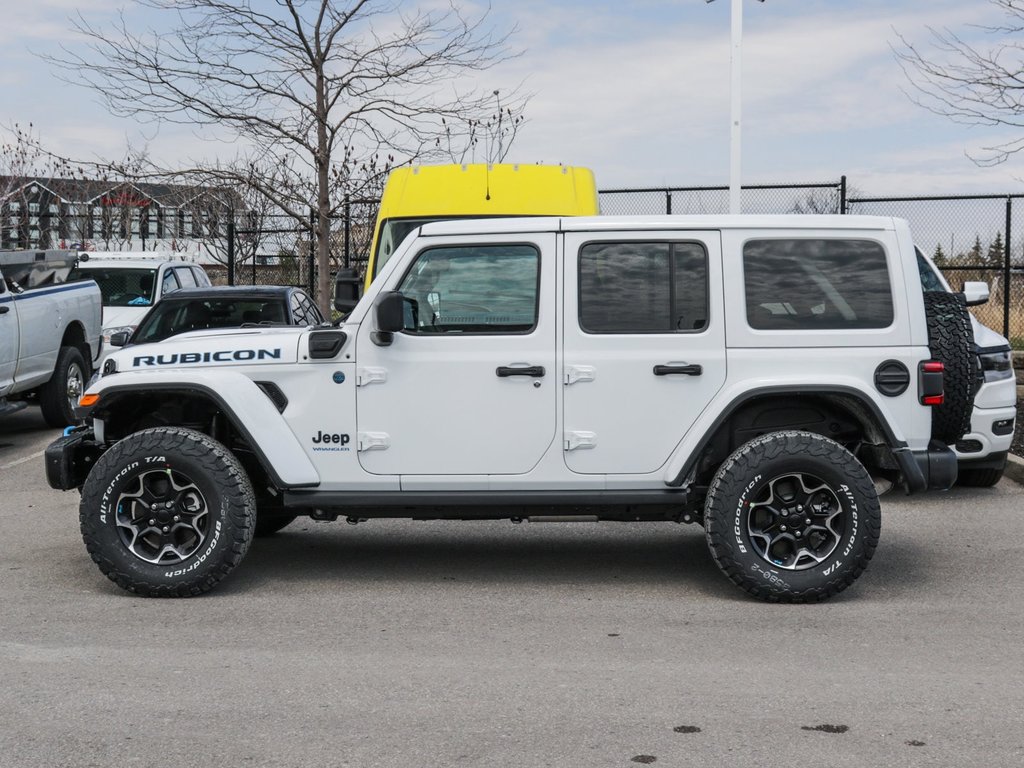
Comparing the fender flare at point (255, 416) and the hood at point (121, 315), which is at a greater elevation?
the hood at point (121, 315)

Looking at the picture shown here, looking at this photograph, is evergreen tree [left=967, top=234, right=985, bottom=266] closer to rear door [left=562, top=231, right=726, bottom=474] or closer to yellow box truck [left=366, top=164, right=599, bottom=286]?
yellow box truck [left=366, top=164, right=599, bottom=286]

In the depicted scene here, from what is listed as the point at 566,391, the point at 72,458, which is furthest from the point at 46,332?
the point at 566,391

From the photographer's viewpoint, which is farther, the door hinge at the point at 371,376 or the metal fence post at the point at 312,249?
the metal fence post at the point at 312,249

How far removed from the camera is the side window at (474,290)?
6.75 meters

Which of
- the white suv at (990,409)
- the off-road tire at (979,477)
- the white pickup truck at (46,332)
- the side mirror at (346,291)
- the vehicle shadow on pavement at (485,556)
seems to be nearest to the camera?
the vehicle shadow on pavement at (485,556)

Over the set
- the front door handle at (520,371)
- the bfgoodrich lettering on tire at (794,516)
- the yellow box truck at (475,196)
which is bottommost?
the bfgoodrich lettering on tire at (794,516)

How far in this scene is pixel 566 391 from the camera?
6.66 metres

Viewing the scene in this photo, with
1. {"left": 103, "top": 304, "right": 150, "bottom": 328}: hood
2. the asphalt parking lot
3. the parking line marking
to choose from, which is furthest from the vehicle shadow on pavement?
{"left": 103, "top": 304, "right": 150, "bottom": 328}: hood

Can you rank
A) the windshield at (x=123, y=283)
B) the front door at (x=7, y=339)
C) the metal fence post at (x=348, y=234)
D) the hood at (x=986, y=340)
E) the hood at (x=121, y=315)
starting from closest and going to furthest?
the hood at (x=986, y=340) → the front door at (x=7, y=339) → the hood at (x=121, y=315) → the windshield at (x=123, y=283) → the metal fence post at (x=348, y=234)

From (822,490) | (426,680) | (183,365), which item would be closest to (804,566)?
(822,490)

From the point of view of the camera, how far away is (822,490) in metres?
6.58

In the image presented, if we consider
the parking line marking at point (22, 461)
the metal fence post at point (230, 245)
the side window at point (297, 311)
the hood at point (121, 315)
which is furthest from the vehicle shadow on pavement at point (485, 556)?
the metal fence post at point (230, 245)

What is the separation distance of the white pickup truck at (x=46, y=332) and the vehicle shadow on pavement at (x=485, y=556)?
5.24m

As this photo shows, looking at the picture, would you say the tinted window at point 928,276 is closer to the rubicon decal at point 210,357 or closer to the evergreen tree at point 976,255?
the rubicon decal at point 210,357
